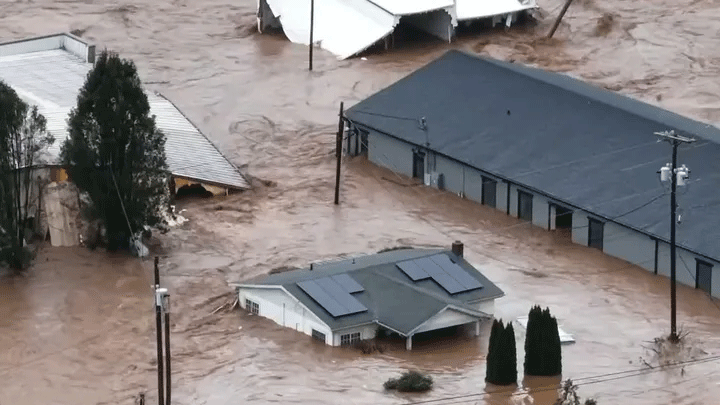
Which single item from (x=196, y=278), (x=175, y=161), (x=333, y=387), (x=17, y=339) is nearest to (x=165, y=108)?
(x=175, y=161)

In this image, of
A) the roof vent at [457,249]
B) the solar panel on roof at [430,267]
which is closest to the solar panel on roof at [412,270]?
the solar panel on roof at [430,267]

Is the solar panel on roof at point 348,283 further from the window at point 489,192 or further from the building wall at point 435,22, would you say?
the building wall at point 435,22

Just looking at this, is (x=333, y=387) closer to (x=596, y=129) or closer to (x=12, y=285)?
(x=12, y=285)

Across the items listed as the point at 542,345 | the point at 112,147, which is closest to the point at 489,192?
the point at 112,147

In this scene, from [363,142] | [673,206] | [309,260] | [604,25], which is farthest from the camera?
[604,25]

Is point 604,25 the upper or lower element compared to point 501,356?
upper

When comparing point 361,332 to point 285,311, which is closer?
point 361,332

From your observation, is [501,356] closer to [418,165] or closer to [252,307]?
[252,307]
